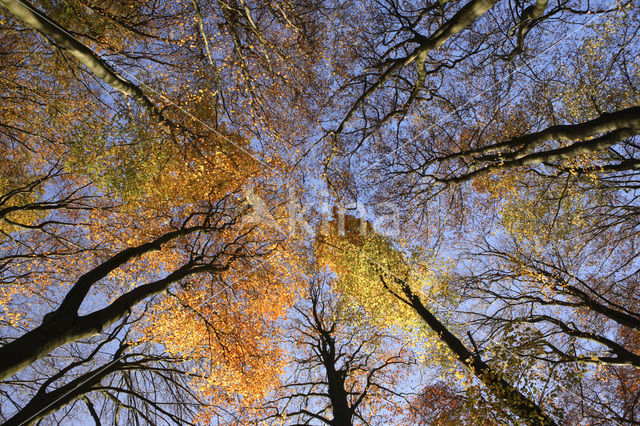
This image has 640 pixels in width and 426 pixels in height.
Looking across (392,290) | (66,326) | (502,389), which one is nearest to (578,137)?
(502,389)

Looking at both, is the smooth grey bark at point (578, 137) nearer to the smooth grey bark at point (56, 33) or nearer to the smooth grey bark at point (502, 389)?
the smooth grey bark at point (502, 389)

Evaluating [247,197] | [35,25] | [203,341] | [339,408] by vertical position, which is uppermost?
[247,197]

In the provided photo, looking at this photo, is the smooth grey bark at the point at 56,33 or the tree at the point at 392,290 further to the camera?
the tree at the point at 392,290

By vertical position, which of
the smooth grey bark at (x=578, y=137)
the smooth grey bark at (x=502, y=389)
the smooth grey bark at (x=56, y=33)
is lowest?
the smooth grey bark at (x=502, y=389)

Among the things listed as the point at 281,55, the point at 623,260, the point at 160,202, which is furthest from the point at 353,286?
the point at 623,260

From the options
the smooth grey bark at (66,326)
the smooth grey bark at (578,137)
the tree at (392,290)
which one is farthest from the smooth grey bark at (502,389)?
the smooth grey bark at (66,326)

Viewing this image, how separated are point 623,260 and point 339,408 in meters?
11.7

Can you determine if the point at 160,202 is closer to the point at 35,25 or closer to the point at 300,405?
the point at 35,25

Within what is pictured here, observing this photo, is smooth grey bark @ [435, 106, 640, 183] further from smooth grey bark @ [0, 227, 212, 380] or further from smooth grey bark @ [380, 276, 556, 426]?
smooth grey bark @ [0, 227, 212, 380]

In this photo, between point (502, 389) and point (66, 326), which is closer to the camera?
point (66, 326)

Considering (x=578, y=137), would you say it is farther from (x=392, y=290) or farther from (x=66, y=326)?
(x=66, y=326)

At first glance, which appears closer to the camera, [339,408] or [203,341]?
[339,408]

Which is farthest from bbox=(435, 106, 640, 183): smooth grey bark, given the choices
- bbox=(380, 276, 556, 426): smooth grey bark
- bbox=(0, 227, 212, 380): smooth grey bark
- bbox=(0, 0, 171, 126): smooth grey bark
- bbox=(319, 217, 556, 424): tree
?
bbox=(0, 227, 212, 380): smooth grey bark

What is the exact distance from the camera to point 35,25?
4.34 meters
